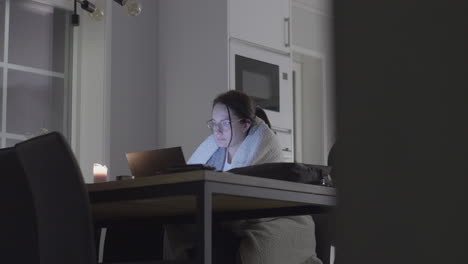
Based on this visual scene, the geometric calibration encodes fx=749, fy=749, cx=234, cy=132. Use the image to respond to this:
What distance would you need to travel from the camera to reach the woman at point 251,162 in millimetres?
2406

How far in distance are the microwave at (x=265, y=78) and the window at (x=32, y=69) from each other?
1.05 meters

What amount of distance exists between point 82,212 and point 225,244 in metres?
0.88

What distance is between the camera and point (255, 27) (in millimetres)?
4875

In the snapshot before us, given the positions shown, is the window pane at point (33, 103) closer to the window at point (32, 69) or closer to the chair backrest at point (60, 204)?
the window at point (32, 69)

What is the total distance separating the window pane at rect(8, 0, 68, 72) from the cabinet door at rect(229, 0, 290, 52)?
3.51 ft

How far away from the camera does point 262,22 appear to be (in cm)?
495

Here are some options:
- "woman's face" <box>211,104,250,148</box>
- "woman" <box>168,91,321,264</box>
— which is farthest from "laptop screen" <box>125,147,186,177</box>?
"woman's face" <box>211,104,250,148</box>

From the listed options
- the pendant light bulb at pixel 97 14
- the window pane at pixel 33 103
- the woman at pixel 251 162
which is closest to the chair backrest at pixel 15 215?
the woman at pixel 251 162

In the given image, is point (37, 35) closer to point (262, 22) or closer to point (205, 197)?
point (262, 22)

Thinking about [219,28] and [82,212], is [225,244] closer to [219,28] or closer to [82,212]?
[82,212]

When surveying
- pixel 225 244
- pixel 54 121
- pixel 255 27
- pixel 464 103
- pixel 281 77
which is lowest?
pixel 225 244

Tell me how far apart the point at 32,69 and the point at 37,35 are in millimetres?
213

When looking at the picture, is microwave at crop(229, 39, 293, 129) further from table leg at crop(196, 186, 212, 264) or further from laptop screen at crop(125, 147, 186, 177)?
table leg at crop(196, 186, 212, 264)

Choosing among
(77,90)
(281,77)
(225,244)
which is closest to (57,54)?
(77,90)
